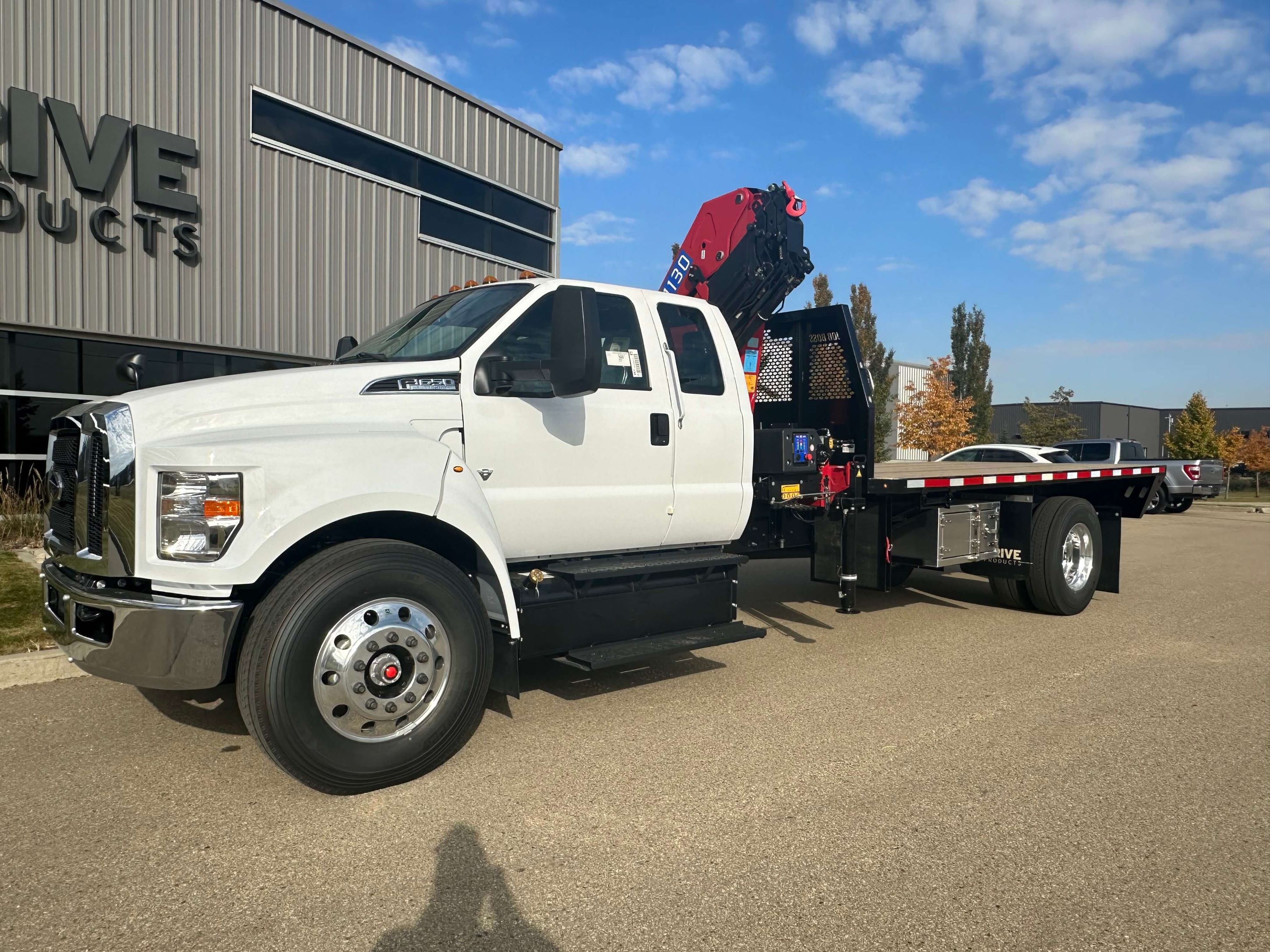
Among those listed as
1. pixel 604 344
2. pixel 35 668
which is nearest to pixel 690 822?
pixel 604 344

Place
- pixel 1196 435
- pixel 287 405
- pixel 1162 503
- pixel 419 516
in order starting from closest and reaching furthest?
pixel 287 405, pixel 419 516, pixel 1162 503, pixel 1196 435

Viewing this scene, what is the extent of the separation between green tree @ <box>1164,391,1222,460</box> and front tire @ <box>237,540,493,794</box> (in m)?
39.4

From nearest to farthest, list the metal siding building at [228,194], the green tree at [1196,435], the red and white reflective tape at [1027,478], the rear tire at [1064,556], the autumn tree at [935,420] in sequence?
the red and white reflective tape at [1027,478] < the rear tire at [1064,556] < the metal siding building at [228,194] < the autumn tree at [935,420] < the green tree at [1196,435]

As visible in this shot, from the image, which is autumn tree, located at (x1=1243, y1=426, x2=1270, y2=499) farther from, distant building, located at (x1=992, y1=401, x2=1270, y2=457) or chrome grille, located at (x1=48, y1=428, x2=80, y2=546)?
chrome grille, located at (x1=48, y1=428, x2=80, y2=546)

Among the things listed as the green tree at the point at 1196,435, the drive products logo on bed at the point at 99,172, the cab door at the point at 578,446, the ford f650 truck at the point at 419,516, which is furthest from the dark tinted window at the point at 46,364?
the green tree at the point at 1196,435

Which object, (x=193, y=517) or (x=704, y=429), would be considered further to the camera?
(x=704, y=429)

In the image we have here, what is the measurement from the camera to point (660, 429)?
207 inches

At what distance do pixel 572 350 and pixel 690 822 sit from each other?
2156mm

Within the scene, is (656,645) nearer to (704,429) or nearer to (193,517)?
(704,429)

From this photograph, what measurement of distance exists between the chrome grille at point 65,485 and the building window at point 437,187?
34.7 ft

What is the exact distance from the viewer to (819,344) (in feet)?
24.6

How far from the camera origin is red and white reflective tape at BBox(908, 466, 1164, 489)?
7121 mm

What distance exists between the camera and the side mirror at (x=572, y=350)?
4.38 metres

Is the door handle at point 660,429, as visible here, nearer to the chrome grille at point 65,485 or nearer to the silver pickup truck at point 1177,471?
the chrome grille at point 65,485
